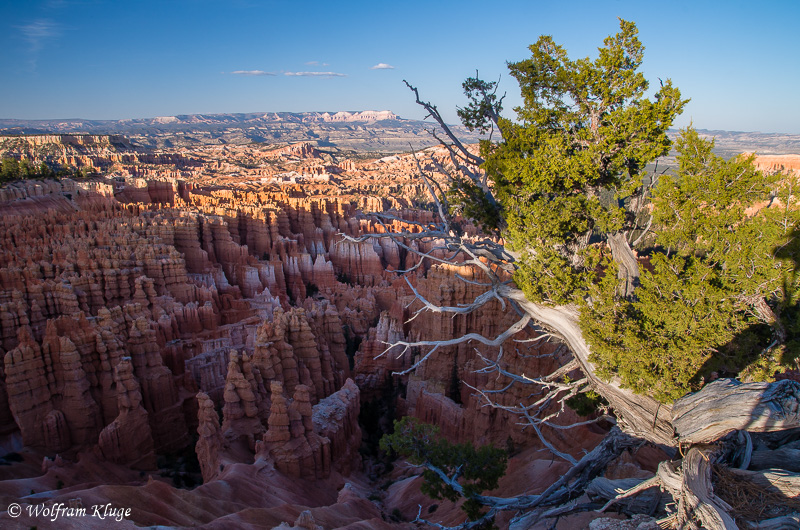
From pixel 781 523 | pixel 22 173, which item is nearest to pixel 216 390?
pixel 781 523

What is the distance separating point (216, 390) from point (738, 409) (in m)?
20.3

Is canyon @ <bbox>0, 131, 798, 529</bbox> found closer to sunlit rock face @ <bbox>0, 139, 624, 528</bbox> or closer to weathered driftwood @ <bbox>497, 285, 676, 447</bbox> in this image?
sunlit rock face @ <bbox>0, 139, 624, 528</bbox>

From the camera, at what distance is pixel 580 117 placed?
848 cm

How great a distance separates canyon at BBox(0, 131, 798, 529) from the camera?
11.8 m

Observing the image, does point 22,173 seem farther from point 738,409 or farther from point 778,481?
point 778,481

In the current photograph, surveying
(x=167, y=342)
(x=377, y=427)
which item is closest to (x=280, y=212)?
(x=167, y=342)

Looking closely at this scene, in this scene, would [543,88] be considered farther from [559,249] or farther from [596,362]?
[596,362]

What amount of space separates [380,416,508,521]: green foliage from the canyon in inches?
94.3

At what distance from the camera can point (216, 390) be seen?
68.8ft

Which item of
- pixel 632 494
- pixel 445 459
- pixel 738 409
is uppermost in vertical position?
pixel 738 409

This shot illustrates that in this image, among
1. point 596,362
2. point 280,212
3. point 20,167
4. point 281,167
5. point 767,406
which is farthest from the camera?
point 281,167

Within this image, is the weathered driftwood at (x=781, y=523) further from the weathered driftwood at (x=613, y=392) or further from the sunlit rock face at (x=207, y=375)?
the sunlit rock face at (x=207, y=375)

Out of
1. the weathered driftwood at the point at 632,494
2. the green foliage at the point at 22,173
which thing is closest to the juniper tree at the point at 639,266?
the weathered driftwood at the point at 632,494

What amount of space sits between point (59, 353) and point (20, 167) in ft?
193
